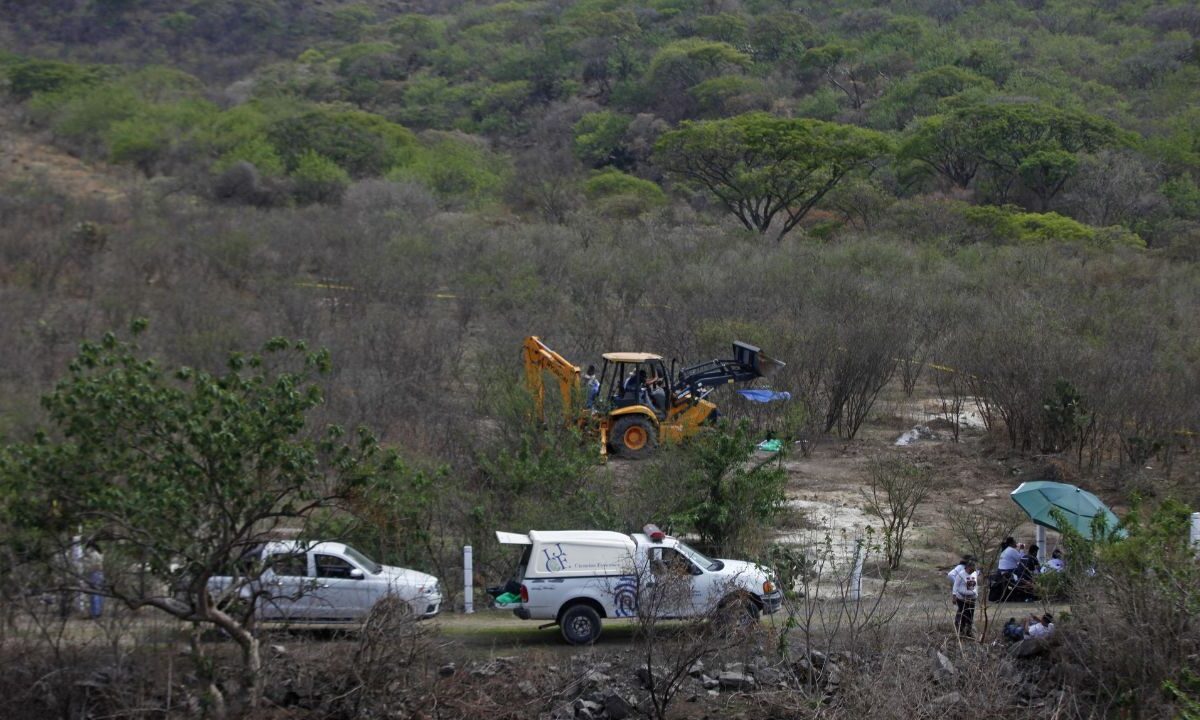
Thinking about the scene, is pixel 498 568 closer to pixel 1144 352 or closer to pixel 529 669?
pixel 529 669

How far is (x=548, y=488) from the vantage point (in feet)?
60.3

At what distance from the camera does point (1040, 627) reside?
14633mm

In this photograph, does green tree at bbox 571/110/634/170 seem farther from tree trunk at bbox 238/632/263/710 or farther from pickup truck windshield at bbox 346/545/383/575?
tree trunk at bbox 238/632/263/710

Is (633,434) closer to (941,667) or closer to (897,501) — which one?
(897,501)

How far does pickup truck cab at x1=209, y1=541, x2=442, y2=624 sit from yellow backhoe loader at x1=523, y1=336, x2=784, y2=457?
7718 millimetres

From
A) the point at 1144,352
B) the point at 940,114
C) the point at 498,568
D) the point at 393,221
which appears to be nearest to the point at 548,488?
the point at 498,568

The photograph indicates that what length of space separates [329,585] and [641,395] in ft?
33.7

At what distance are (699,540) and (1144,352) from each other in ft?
38.5

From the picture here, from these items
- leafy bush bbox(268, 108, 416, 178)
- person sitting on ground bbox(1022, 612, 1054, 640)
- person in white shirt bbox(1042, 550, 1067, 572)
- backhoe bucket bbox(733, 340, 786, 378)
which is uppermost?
leafy bush bbox(268, 108, 416, 178)

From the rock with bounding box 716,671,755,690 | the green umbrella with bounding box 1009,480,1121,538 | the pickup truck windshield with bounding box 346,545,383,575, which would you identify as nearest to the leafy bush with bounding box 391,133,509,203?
the green umbrella with bounding box 1009,480,1121,538

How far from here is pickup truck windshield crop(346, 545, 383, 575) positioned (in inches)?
593

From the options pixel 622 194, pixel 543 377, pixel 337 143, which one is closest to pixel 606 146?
pixel 622 194

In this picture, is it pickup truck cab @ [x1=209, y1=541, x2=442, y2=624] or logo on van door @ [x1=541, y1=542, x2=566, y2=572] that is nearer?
pickup truck cab @ [x1=209, y1=541, x2=442, y2=624]

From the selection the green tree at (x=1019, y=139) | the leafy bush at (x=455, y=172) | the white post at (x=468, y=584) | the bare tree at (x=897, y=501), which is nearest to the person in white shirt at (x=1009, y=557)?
the bare tree at (x=897, y=501)
